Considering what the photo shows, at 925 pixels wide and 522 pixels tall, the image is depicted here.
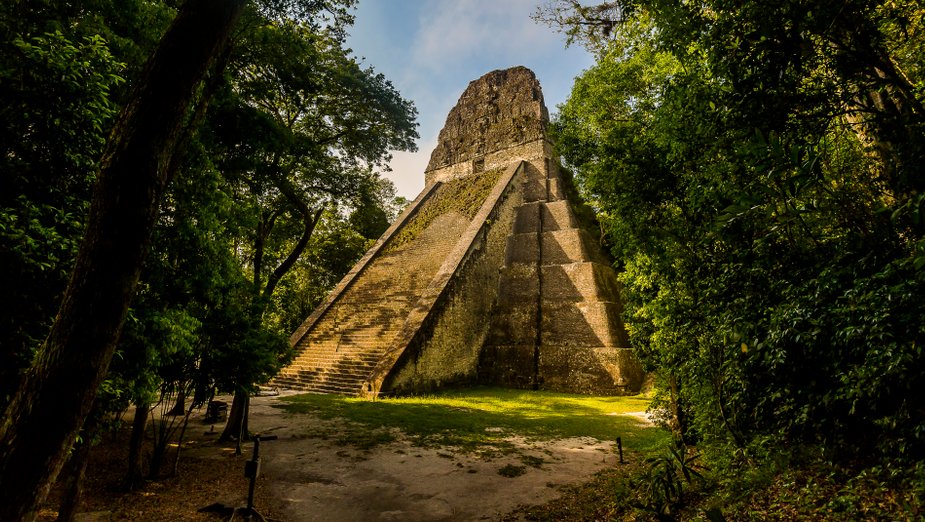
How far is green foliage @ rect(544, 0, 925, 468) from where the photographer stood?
9.23ft

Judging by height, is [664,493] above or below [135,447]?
below

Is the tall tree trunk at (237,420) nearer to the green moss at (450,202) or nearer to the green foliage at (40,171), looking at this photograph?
the green foliage at (40,171)

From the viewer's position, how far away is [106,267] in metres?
2.00

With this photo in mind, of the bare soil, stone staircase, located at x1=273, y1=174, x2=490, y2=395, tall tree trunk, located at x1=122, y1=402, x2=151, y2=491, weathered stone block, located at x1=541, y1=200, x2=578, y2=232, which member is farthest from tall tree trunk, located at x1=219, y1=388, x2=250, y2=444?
weathered stone block, located at x1=541, y1=200, x2=578, y2=232

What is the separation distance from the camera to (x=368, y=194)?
11.4 meters

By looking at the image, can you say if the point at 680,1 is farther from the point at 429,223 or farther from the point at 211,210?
the point at 429,223

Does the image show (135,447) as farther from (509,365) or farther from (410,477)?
(509,365)

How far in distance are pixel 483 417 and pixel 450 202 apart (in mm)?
13980

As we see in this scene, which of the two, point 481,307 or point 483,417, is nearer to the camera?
point 483,417

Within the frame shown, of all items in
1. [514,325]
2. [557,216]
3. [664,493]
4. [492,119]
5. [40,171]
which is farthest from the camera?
[492,119]

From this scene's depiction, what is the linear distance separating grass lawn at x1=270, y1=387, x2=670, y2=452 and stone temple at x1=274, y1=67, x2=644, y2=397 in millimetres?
990

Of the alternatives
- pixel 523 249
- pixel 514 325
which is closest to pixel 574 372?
pixel 514 325

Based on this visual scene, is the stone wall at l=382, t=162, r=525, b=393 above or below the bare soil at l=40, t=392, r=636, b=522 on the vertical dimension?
above

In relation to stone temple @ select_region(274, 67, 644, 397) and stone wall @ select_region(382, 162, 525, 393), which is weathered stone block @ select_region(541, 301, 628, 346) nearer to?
stone temple @ select_region(274, 67, 644, 397)
